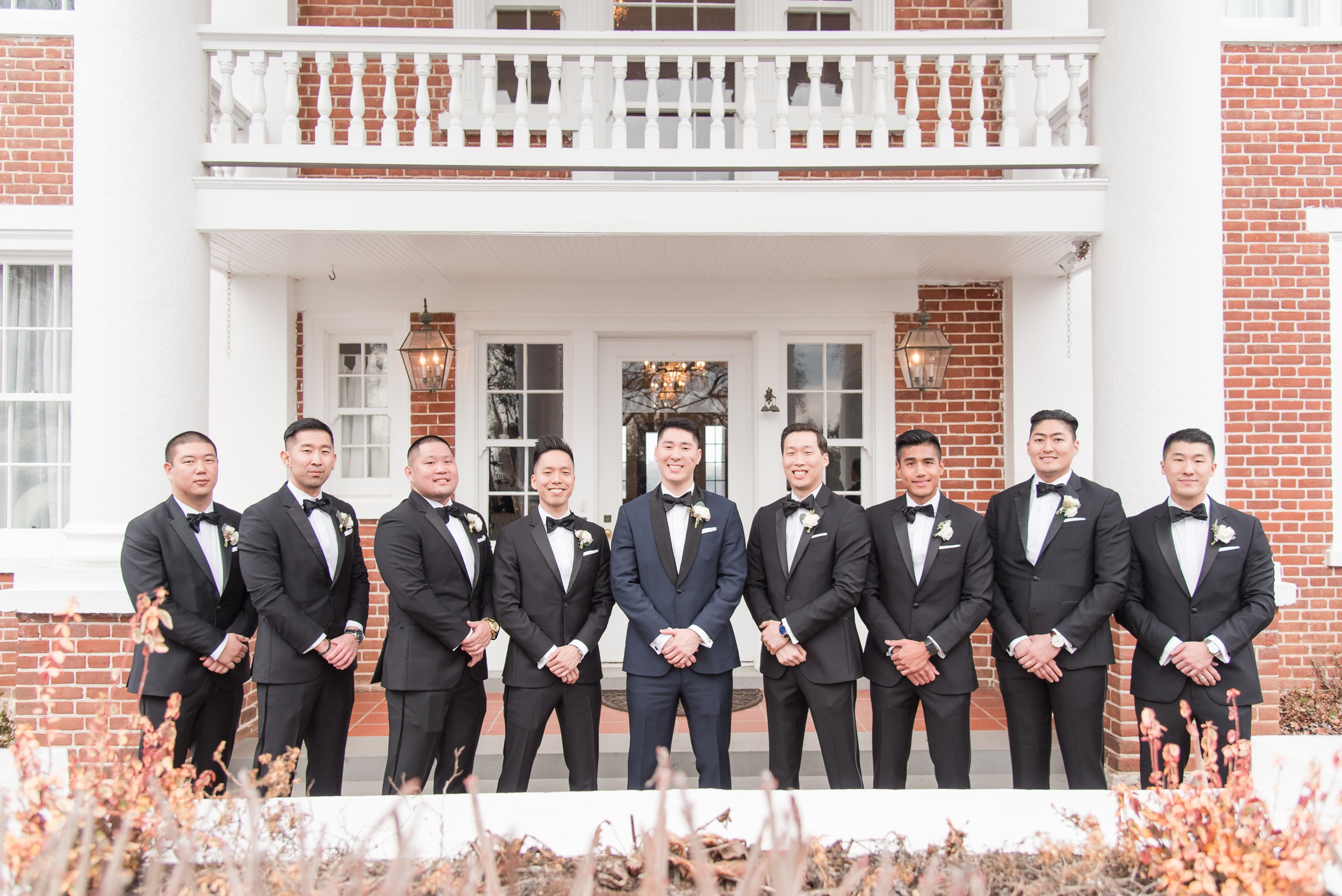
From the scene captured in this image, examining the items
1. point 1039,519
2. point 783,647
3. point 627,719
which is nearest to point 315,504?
point 783,647

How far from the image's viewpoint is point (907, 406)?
272 inches

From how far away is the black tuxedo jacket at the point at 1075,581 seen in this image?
12.4 ft

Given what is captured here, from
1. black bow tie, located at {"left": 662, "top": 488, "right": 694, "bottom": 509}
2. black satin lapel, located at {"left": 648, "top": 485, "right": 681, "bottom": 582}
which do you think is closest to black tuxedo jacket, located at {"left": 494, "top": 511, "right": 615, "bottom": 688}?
black satin lapel, located at {"left": 648, "top": 485, "right": 681, "bottom": 582}

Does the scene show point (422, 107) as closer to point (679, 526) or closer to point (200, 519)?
point (200, 519)

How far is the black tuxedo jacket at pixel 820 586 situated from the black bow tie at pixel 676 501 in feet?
1.35

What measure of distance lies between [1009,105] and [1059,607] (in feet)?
10.7

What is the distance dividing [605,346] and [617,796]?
4.84m

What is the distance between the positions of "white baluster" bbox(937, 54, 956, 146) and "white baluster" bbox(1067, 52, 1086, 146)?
705mm

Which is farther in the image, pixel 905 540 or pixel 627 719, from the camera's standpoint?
pixel 627 719

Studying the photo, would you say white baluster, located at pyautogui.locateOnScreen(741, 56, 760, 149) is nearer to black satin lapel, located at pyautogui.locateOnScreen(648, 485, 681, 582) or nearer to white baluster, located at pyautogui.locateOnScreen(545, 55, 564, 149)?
white baluster, located at pyautogui.locateOnScreen(545, 55, 564, 149)

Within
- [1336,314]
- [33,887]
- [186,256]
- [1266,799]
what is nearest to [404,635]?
[33,887]

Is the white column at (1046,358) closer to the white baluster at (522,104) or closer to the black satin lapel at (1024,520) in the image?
the black satin lapel at (1024,520)

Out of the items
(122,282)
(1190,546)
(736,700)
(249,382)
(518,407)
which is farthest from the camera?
(518,407)

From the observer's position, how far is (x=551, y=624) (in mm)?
3895
